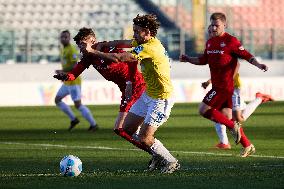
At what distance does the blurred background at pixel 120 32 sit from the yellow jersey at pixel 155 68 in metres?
20.3

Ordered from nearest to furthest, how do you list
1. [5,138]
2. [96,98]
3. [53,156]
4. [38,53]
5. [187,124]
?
[53,156] < [5,138] < [187,124] < [96,98] < [38,53]

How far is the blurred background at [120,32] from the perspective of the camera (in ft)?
114

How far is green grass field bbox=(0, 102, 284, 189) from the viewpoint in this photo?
11.5 m

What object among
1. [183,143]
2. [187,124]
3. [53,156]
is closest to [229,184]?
[53,156]

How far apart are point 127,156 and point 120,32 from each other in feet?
68.4

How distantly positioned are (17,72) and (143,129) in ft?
74.8

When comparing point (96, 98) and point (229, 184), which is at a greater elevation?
point (229, 184)

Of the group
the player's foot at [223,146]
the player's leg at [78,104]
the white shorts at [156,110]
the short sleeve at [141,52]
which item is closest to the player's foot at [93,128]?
the player's leg at [78,104]

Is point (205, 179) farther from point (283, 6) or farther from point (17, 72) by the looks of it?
point (283, 6)

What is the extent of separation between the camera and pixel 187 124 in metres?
24.4

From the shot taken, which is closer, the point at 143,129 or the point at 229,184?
the point at 229,184

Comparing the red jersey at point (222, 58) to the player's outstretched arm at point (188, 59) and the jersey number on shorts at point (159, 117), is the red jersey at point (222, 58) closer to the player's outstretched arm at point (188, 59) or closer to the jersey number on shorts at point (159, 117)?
the player's outstretched arm at point (188, 59)

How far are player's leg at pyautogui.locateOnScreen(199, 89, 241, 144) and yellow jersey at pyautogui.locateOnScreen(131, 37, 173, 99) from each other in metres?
3.06

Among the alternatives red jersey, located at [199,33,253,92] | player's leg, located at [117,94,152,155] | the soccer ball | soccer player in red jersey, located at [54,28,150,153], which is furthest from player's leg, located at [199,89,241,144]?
the soccer ball
